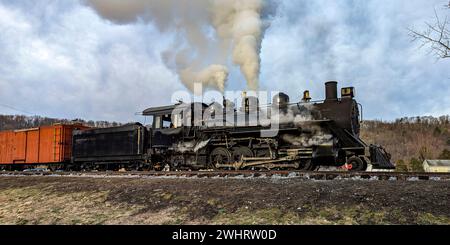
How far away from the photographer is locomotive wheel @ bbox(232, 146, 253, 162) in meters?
12.9

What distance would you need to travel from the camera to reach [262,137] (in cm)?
1270

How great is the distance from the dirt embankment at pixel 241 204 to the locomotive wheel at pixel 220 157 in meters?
4.66

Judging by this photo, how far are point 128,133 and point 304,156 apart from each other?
9170mm

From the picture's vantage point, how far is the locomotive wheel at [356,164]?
1145cm

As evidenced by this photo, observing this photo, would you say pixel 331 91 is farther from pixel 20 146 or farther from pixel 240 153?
pixel 20 146

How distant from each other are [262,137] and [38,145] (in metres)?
16.5

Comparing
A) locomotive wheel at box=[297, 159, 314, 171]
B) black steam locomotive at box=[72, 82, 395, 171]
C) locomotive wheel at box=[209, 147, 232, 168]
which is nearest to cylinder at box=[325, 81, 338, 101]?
black steam locomotive at box=[72, 82, 395, 171]

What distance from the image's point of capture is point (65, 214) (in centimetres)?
725

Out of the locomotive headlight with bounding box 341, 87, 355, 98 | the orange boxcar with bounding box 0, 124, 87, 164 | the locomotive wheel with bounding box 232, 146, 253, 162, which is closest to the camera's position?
the locomotive headlight with bounding box 341, 87, 355, 98

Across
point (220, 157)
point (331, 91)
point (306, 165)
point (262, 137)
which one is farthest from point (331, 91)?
point (220, 157)

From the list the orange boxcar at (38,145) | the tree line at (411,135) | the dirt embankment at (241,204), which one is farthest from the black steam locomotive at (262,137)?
the tree line at (411,135)

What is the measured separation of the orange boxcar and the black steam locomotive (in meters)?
7.16

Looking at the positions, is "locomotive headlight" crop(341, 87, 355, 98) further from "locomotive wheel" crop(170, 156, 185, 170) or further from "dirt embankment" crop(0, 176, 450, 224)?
"locomotive wheel" crop(170, 156, 185, 170)

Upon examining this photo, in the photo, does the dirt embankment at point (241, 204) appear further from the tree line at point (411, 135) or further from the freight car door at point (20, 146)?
the tree line at point (411, 135)
